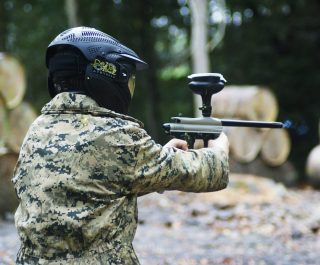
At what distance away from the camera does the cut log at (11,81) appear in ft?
29.7

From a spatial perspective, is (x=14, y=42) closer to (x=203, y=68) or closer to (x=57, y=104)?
(x=203, y=68)

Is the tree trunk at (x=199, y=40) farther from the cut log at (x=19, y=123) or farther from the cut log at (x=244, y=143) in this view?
the cut log at (x=19, y=123)

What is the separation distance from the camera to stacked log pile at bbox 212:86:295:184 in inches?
507

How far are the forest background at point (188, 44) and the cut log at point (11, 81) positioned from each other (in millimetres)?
7811

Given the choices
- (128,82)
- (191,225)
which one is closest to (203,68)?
(191,225)

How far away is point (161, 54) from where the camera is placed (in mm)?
24844

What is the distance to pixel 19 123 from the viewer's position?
30.0 ft

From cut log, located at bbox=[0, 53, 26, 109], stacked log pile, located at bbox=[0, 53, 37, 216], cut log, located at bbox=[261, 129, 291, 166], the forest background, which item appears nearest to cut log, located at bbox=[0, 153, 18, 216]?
stacked log pile, located at bbox=[0, 53, 37, 216]

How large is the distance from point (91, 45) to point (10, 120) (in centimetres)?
679

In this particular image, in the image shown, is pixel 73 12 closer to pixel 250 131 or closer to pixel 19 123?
pixel 250 131

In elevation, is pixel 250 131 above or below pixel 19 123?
below

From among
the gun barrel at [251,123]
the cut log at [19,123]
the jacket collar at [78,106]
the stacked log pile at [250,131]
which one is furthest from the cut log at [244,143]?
the jacket collar at [78,106]

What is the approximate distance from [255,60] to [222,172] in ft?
56.1

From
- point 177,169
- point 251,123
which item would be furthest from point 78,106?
point 251,123
